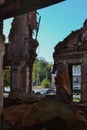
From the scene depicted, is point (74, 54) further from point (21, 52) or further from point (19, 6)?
point (19, 6)

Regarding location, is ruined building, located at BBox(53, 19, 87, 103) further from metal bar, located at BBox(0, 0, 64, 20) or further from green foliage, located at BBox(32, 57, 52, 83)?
green foliage, located at BBox(32, 57, 52, 83)

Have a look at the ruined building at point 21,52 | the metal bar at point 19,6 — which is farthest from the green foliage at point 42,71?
the metal bar at point 19,6

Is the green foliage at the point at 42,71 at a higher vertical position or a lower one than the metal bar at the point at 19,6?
higher

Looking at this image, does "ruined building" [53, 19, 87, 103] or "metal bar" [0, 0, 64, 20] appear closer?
"metal bar" [0, 0, 64, 20]

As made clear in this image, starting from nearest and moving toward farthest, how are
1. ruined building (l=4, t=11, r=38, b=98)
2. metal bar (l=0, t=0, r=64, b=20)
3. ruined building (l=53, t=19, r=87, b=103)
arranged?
metal bar (l=0, t=0, r=64, b=20)
ruined building (l=53, t=19, r=87, b=103)
ruined building (l=4, t=11, r=38, b=98)

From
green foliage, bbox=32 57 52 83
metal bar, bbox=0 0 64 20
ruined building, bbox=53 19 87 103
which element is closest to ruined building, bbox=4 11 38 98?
ruined building, bbox=53 19 87 103

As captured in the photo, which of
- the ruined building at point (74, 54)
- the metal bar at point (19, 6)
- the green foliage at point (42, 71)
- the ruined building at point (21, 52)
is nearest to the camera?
the metal bar at point (19, 6)

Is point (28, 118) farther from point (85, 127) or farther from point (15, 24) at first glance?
point (15, 24)

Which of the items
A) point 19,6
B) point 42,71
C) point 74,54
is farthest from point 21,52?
point 42,71

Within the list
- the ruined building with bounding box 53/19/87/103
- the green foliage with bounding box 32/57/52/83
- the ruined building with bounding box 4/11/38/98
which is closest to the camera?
the ruined building with bounding box 53/19/87/103

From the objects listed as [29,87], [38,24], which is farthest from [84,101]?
[38,24]

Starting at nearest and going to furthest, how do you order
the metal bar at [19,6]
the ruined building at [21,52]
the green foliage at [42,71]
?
the metal bar at [19,6], the ruined building at [21,52], the green foliage at [42,71]

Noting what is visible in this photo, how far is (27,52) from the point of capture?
22.9m

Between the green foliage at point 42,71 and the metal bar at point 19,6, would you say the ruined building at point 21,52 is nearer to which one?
the metal bar at point 19,6
